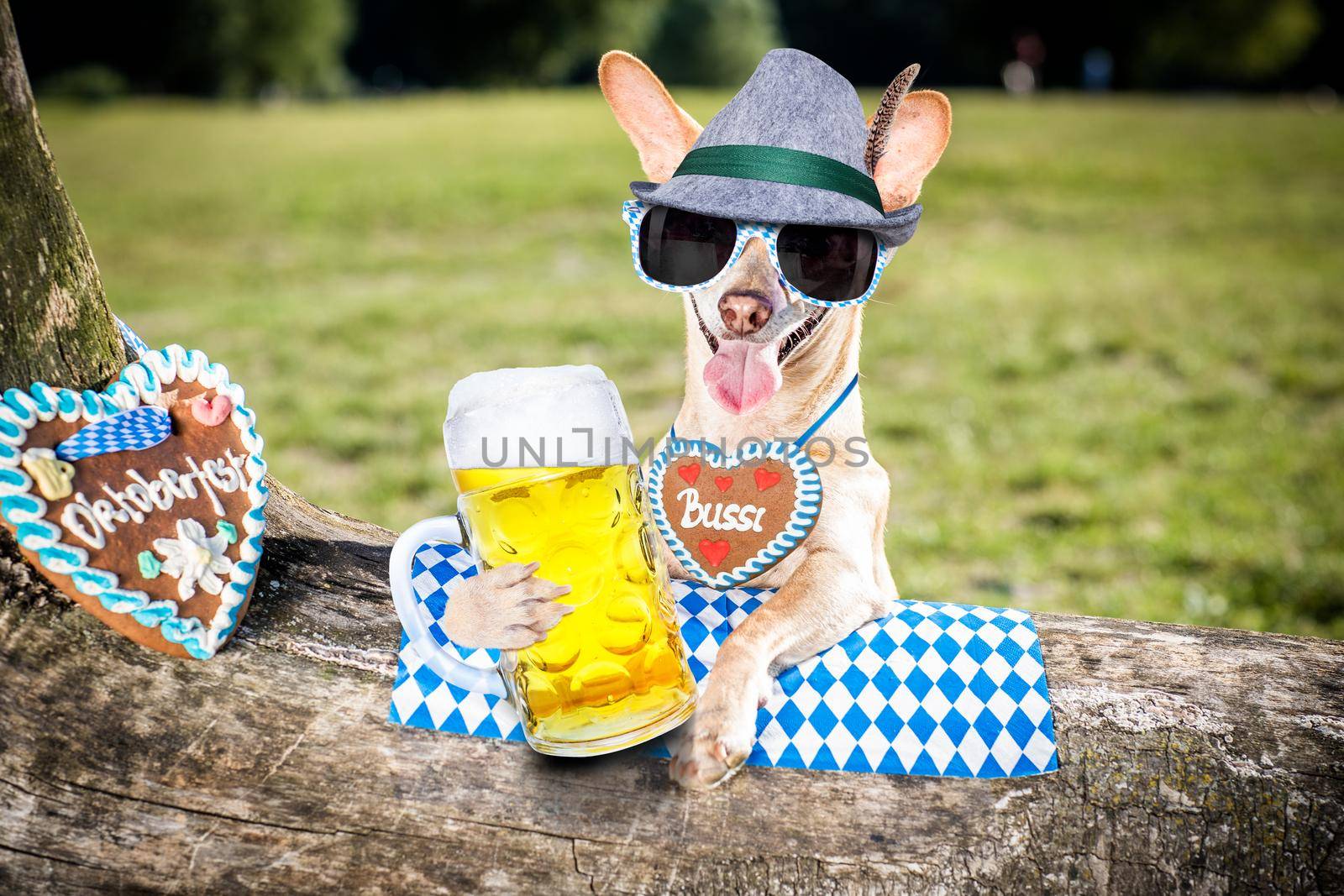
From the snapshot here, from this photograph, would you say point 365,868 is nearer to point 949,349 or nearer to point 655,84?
point 655,84

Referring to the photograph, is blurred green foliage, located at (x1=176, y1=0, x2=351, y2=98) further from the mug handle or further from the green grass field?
the mug handle

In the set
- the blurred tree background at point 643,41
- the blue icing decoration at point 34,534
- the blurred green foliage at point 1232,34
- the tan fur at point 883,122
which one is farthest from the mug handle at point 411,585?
the blurred green foliage at point 1232,34

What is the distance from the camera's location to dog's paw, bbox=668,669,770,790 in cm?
172

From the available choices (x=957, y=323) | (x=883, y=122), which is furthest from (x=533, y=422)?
(x=957, y=323)

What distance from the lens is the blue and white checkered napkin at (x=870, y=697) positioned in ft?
6.02

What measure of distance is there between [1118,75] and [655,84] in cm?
4810

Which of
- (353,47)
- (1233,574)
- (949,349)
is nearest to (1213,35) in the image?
(353,47)

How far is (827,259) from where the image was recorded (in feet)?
5.54

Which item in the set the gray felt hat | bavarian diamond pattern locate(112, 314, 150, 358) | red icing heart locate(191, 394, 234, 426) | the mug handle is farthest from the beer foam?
bavarian diamond pattern locate(112, 314, 150, 358)

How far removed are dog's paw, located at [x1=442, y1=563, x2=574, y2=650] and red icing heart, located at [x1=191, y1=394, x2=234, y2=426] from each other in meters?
0.59

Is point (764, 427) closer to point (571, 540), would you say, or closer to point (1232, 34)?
point (571, 540)

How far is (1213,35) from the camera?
4341 centimetres

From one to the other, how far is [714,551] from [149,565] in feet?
3.19

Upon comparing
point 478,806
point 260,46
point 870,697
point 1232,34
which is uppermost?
point 870,697
